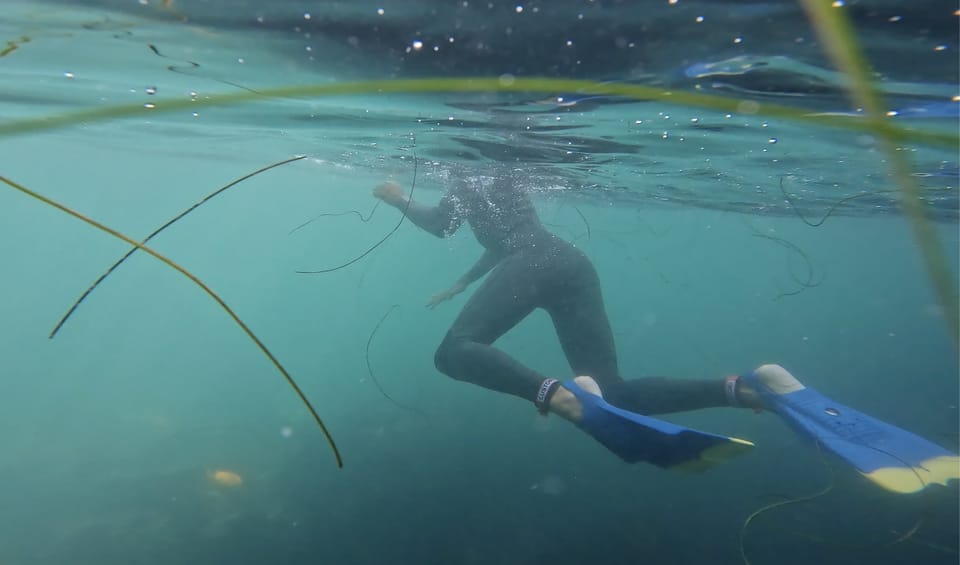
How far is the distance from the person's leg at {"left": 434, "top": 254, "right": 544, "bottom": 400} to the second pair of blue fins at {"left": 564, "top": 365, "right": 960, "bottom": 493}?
2.23ft

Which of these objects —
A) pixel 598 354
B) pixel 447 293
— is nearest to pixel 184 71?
pixel 447 293

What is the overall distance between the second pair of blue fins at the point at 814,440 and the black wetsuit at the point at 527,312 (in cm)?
97

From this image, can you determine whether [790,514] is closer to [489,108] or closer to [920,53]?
[920,53]

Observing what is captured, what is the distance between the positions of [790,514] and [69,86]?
43.8 feet

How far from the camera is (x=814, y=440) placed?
6078mm

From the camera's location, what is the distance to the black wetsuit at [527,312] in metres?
7.12

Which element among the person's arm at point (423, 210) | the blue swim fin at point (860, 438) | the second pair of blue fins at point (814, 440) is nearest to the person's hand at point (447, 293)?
the person's arm at point (423, 210)

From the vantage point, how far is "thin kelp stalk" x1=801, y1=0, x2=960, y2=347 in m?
1.00

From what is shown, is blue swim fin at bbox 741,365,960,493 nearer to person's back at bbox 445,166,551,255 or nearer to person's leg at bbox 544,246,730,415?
person's leg at bbox 544,246,730,415

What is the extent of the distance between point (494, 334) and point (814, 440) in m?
4.02

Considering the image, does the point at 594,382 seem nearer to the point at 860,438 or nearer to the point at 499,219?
the point at 860,438

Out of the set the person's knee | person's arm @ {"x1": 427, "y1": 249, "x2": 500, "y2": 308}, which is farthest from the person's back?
the person's knee

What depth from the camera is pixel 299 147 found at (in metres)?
15.0

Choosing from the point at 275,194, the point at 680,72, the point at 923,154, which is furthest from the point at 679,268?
the point at 680,72
